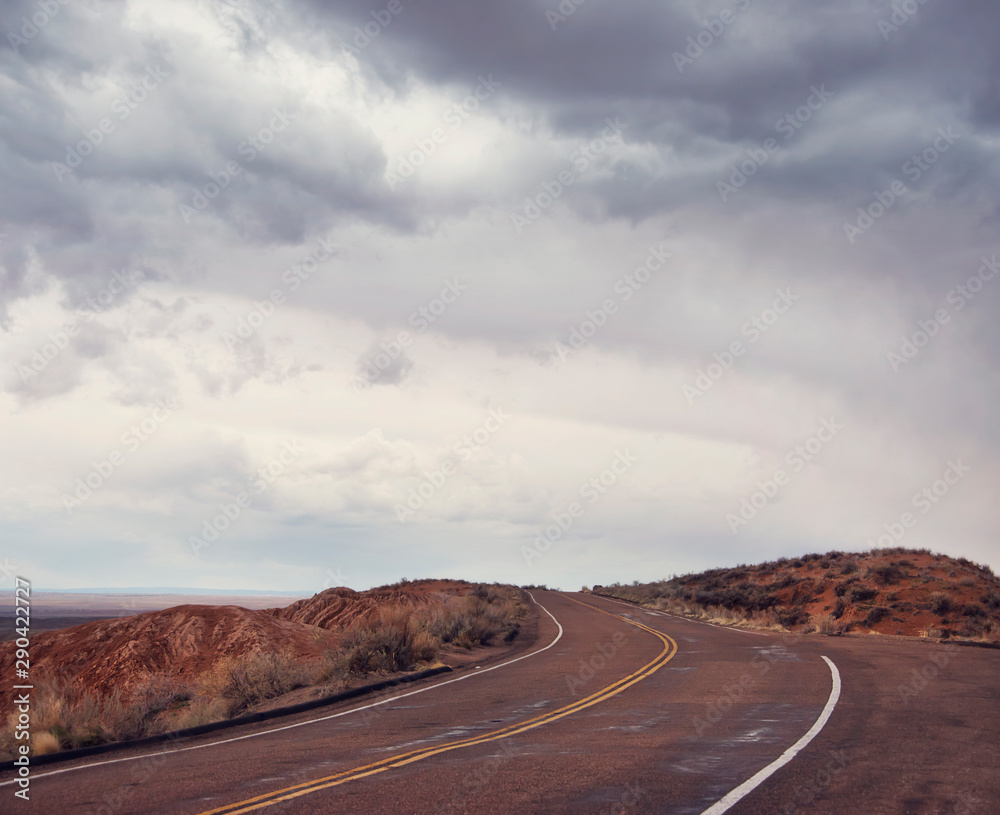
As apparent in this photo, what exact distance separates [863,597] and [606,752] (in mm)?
33577

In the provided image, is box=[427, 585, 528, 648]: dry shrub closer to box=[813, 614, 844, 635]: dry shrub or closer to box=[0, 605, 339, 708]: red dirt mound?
box=[0, 605, 339, 708]: red dirt mound

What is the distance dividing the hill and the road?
51.3 feet

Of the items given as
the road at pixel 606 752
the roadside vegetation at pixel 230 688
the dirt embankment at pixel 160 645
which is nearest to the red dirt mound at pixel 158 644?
the dirt embankment at pixel 160 645

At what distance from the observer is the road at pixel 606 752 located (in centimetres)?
734

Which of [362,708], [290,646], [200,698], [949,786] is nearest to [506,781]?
[949,786]

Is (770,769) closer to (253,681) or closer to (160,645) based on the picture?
(253,681)

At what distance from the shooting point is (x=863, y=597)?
1502 inches

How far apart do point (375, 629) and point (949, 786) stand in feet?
48.5

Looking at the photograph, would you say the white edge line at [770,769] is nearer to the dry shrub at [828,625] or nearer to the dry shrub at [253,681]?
the dry shrub at [253,681]

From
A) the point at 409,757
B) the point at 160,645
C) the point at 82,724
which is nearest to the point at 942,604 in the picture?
the point at 160,645

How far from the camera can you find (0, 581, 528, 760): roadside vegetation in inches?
508

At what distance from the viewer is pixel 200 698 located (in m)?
17.5

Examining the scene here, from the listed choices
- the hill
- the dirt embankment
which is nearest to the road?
the dirt embankment

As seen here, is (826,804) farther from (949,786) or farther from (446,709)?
(446,709)
